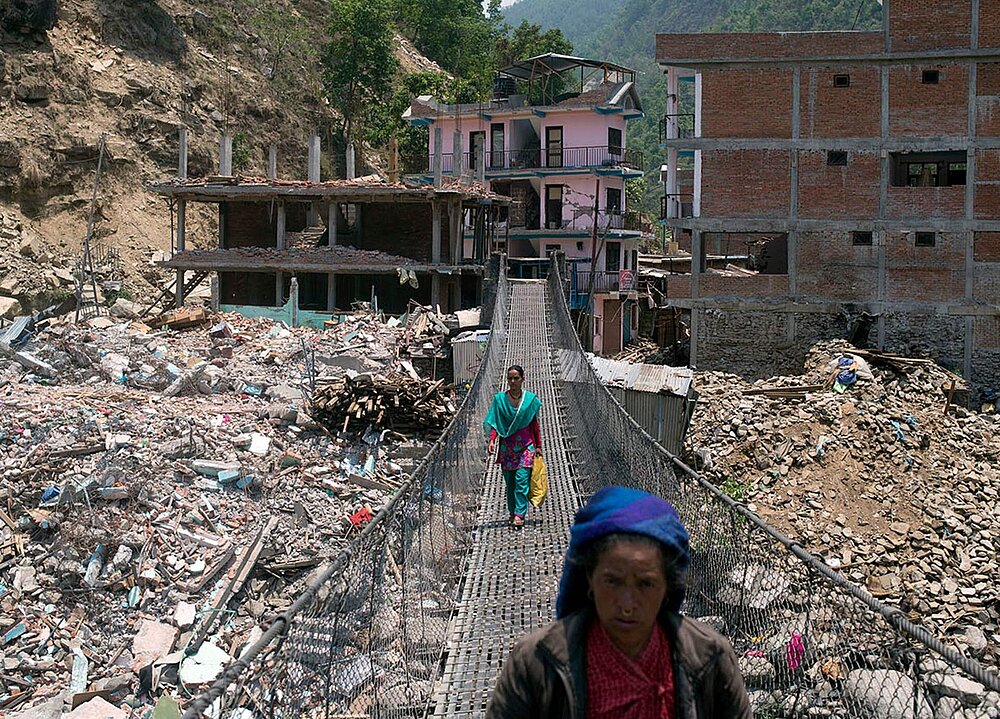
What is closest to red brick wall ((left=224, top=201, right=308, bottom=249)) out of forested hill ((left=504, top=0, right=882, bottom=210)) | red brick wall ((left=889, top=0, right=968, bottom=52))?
red brick wall ((left=889, top=0, right=968, bottom=52))

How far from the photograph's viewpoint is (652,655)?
2.05 metres

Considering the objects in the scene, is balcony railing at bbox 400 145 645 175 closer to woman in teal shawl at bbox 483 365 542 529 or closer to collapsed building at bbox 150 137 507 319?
collapsed building at bbox 150 137 507 319

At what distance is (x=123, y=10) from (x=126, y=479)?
97.5 ft

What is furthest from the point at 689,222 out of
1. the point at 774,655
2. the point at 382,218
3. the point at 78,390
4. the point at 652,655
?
the point at 652,655

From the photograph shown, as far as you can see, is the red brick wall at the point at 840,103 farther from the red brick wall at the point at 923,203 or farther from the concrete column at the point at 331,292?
the concrete column at the point at 331,292

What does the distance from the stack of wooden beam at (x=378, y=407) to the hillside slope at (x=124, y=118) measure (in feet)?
51.3

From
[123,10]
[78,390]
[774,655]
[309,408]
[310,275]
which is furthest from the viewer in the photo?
[123,10]

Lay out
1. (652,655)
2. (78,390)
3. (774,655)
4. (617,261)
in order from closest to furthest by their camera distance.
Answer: (652,655), (774,655), (78,390), (617,261)

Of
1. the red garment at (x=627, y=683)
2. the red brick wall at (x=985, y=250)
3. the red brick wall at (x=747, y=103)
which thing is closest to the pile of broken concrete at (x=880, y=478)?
the red brick wall at (x=985, y=250)

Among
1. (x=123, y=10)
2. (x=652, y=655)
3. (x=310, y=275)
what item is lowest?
(x=652, y=655)

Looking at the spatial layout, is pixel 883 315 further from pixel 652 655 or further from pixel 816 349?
pixel 652 655

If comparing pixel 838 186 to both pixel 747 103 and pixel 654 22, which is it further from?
pixel 654 22

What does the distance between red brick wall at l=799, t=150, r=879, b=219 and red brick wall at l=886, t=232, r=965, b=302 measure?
3.10 ft

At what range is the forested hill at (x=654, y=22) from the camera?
62484mm
